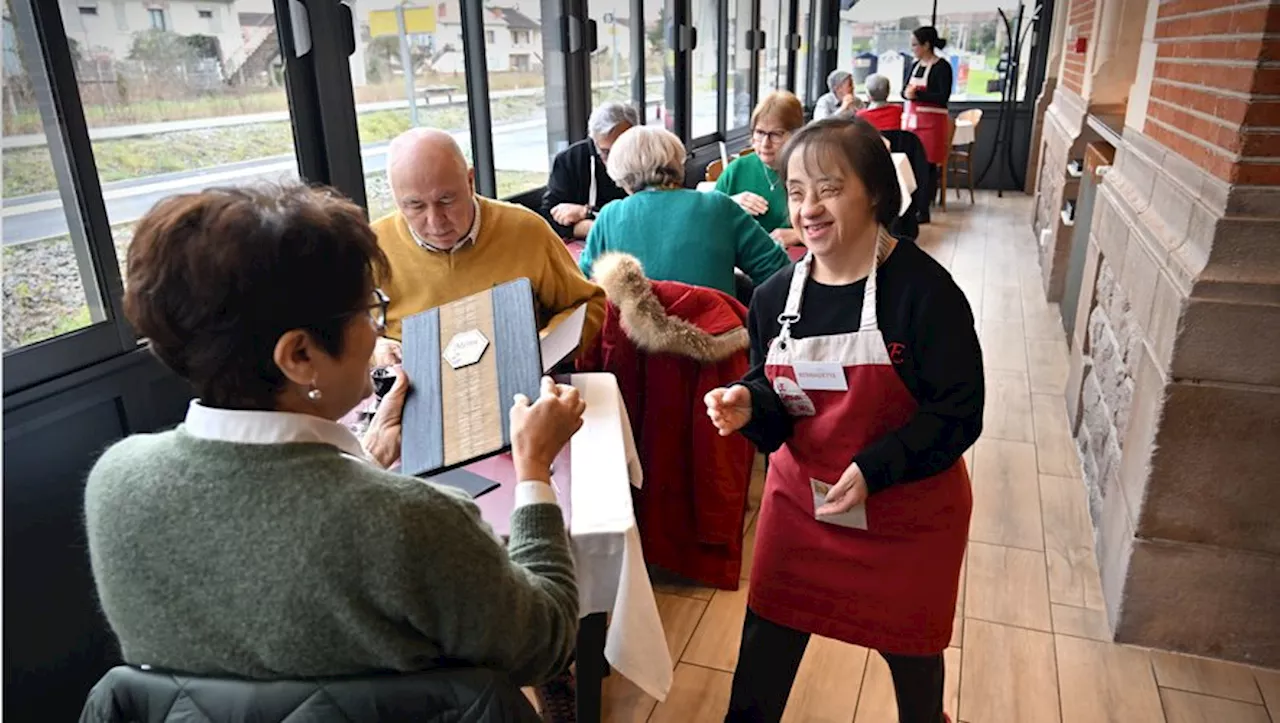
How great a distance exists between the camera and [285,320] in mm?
805

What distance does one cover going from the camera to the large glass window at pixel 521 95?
3479mm

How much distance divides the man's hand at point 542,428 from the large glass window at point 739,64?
5.75 meters

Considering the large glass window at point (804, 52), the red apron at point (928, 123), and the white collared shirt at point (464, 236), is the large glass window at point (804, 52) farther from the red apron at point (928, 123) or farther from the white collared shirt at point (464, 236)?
the white collared shirt at point (464, 236)

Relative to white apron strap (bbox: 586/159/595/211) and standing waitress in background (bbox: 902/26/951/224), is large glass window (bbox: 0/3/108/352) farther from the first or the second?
standing waitress in background (bbox: 902/26/951/224)

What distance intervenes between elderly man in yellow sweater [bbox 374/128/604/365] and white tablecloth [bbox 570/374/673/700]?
0.63 meters

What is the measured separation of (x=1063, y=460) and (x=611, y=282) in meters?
2.01

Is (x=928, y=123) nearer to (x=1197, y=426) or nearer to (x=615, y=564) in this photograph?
(x=1197, y=426)

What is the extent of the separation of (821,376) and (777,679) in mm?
614

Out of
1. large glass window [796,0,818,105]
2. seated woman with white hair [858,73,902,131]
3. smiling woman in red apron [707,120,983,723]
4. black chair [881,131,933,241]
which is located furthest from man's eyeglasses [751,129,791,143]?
large glass window [796,0,818,105]

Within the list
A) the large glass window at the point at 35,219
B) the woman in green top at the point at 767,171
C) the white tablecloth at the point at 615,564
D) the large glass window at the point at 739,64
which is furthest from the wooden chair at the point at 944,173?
the large glass window at the point at 35,219

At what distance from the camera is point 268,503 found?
783mm

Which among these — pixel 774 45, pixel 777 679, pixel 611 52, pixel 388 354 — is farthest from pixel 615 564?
pixel 774 45

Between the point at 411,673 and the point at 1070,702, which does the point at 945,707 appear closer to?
the point at 1070,702

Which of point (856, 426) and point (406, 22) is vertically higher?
point (406, 22)
